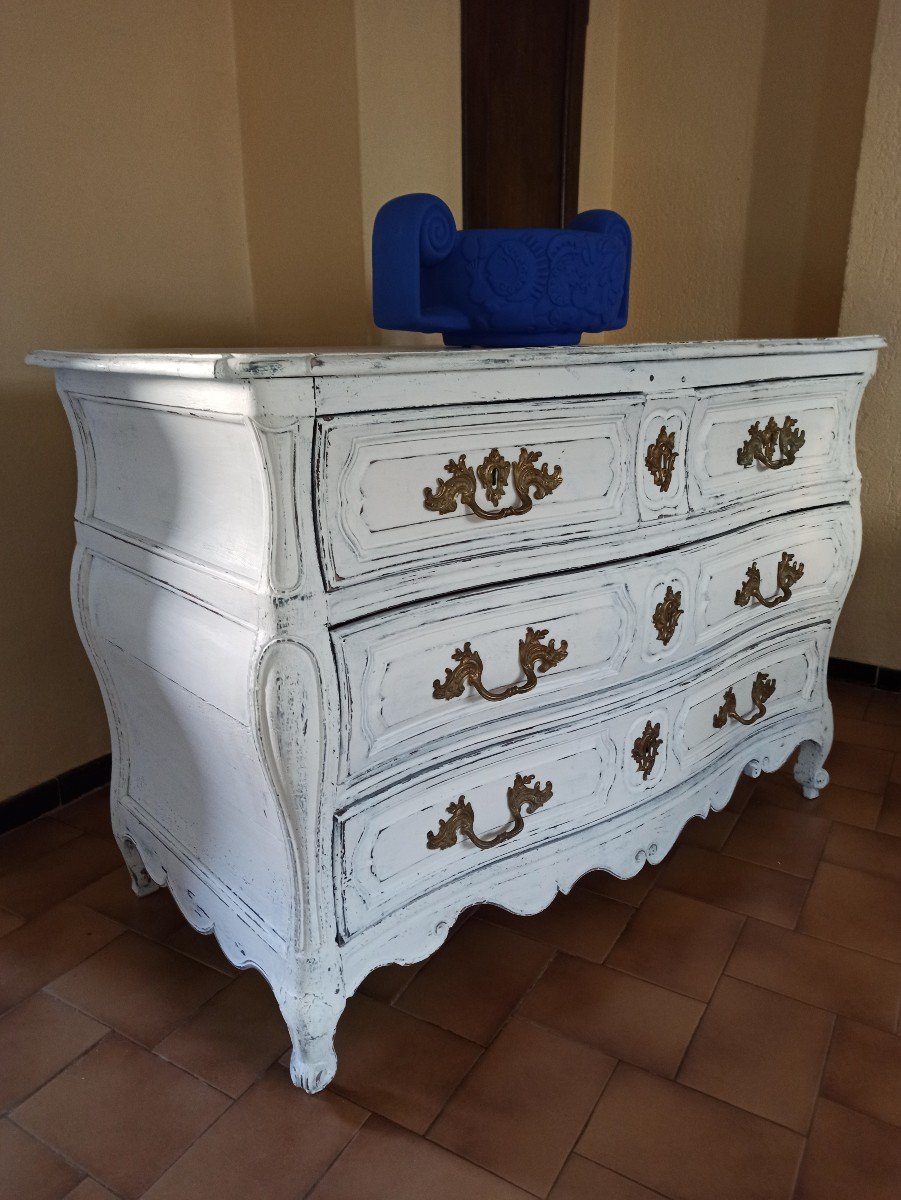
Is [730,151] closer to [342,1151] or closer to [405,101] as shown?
[405,101]

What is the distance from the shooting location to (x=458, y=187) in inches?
78.8

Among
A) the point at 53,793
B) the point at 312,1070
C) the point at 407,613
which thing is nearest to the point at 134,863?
the point at 53,793

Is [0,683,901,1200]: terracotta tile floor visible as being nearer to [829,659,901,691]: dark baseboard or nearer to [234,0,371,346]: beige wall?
[829,659,901,691]: dark baseboard

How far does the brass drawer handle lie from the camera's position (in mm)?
1172

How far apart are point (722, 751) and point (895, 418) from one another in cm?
108

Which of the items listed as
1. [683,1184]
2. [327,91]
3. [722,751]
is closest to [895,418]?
[722,751]

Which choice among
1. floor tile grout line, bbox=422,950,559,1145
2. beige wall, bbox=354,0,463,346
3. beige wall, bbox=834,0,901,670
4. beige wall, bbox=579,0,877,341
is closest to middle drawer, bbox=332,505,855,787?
floor tile grout line, bbox=422,950,559,1145

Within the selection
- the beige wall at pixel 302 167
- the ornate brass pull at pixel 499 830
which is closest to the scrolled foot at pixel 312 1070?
the ornate brass pull at pixel 499 830

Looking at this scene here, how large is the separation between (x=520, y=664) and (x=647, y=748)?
33cm

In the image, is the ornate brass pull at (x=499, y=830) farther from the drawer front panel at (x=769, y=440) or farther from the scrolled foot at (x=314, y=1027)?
the drawer front panel at (x=769, y=440)

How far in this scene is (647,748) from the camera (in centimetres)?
143

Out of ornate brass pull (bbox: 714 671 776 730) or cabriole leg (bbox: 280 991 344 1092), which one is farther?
ornate brass pull (bbox: 714 671 776 730)

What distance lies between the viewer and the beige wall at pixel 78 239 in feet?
5.18

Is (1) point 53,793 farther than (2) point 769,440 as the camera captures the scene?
Yes
